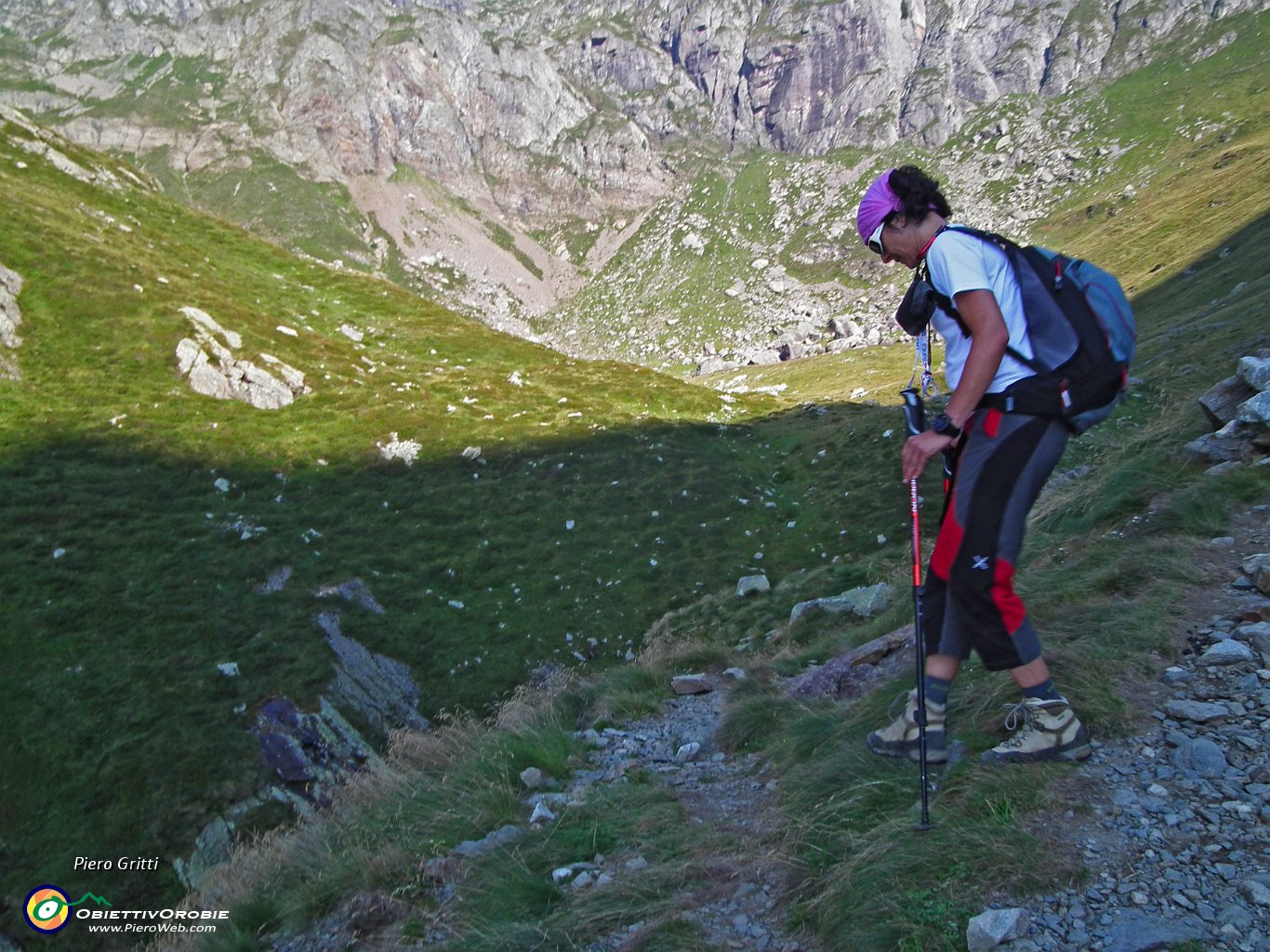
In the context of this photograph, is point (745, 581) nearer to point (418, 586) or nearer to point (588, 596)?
point (588, 596)

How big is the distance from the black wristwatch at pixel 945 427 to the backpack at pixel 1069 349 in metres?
0.32

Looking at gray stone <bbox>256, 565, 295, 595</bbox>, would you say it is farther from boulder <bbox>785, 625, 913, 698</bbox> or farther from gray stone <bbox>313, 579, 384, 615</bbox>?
boulder <bbox>785, 625, 913, 698</bbox>

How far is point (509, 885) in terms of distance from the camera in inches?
207

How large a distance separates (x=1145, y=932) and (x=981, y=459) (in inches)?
108

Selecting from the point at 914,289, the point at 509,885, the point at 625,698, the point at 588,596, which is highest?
the point at 914,289

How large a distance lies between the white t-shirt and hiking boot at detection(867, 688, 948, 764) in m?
2.37

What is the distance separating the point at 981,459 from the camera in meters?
4.96

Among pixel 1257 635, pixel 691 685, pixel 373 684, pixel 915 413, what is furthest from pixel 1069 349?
pixel 373 684

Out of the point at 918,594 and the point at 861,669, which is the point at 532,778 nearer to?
the point at 861,669

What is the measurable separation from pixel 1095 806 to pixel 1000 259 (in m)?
3.41

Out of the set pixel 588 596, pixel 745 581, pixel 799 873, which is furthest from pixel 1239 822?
pixel 588 596

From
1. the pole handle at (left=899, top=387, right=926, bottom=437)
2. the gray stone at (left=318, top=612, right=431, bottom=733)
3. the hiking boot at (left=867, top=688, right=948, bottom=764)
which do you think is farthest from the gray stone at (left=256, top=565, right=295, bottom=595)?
the pole handle at (left=899, top=387, right=926, bottom=437)

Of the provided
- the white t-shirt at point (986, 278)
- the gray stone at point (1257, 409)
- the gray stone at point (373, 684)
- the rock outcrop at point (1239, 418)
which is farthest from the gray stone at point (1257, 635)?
the gray stone at point (373, 684)

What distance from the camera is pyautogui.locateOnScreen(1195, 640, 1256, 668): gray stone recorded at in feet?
17.5
